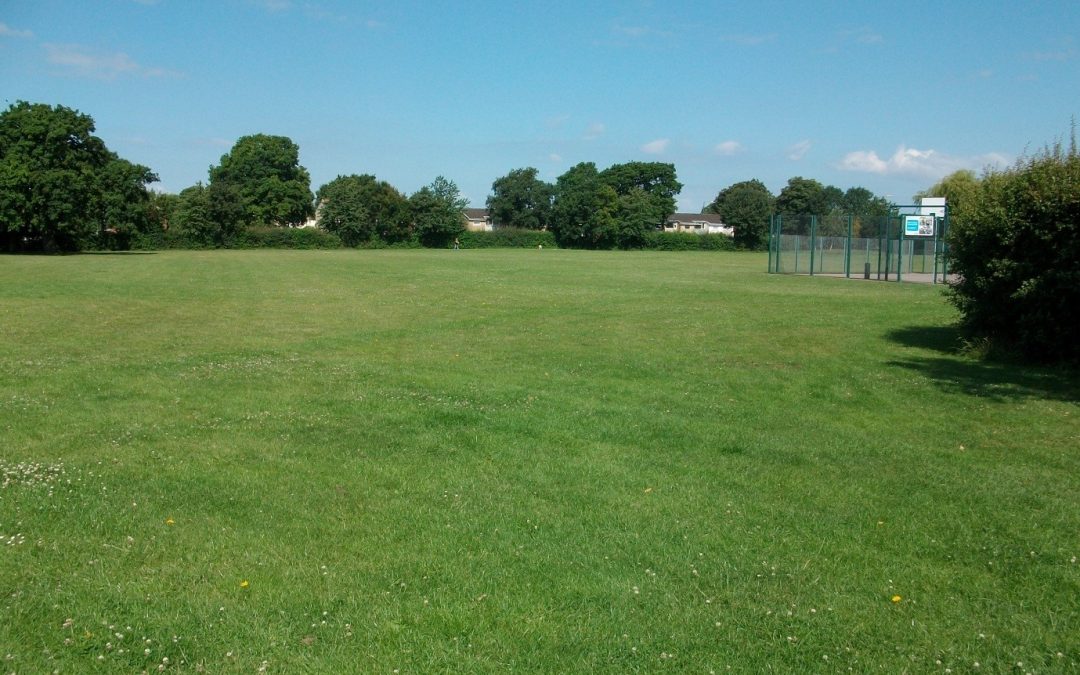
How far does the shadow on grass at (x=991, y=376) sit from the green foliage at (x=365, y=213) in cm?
9619

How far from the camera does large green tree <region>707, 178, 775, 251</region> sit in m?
112

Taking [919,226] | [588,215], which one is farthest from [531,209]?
[919,226]

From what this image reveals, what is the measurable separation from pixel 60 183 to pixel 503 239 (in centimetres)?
6233

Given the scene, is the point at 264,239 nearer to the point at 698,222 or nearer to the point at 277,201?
the point at 277,201

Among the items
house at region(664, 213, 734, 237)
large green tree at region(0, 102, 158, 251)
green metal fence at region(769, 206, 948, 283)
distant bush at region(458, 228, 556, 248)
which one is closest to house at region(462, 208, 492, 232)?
house at region(664, 213, 734, 237)

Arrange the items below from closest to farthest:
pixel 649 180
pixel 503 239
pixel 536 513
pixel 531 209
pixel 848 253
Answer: pixel 536 513 → pixel 848 253 → pixel 503 239 → pixel 649 180 → pixel 531 209

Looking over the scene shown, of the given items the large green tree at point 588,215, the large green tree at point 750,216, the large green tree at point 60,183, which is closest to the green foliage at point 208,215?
the large green tree at point 60,183

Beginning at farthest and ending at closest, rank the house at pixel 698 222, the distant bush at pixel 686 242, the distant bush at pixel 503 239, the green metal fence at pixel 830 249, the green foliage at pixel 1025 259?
the house at pixel 698 222, the distant bush at pixel 503 239, the distant bush at pixel 686 242, the green metal fence at pixel 830 249, the green foliage at pixel 1025 259

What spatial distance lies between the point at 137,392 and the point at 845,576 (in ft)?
33.9

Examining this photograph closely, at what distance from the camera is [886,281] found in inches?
1602

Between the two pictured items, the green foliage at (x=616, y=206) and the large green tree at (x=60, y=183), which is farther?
the green foliage at (x=616, y=206)

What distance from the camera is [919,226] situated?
42188mm

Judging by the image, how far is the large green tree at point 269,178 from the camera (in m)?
117

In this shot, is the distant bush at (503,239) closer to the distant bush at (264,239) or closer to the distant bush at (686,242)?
the distant bush at (686,242)
